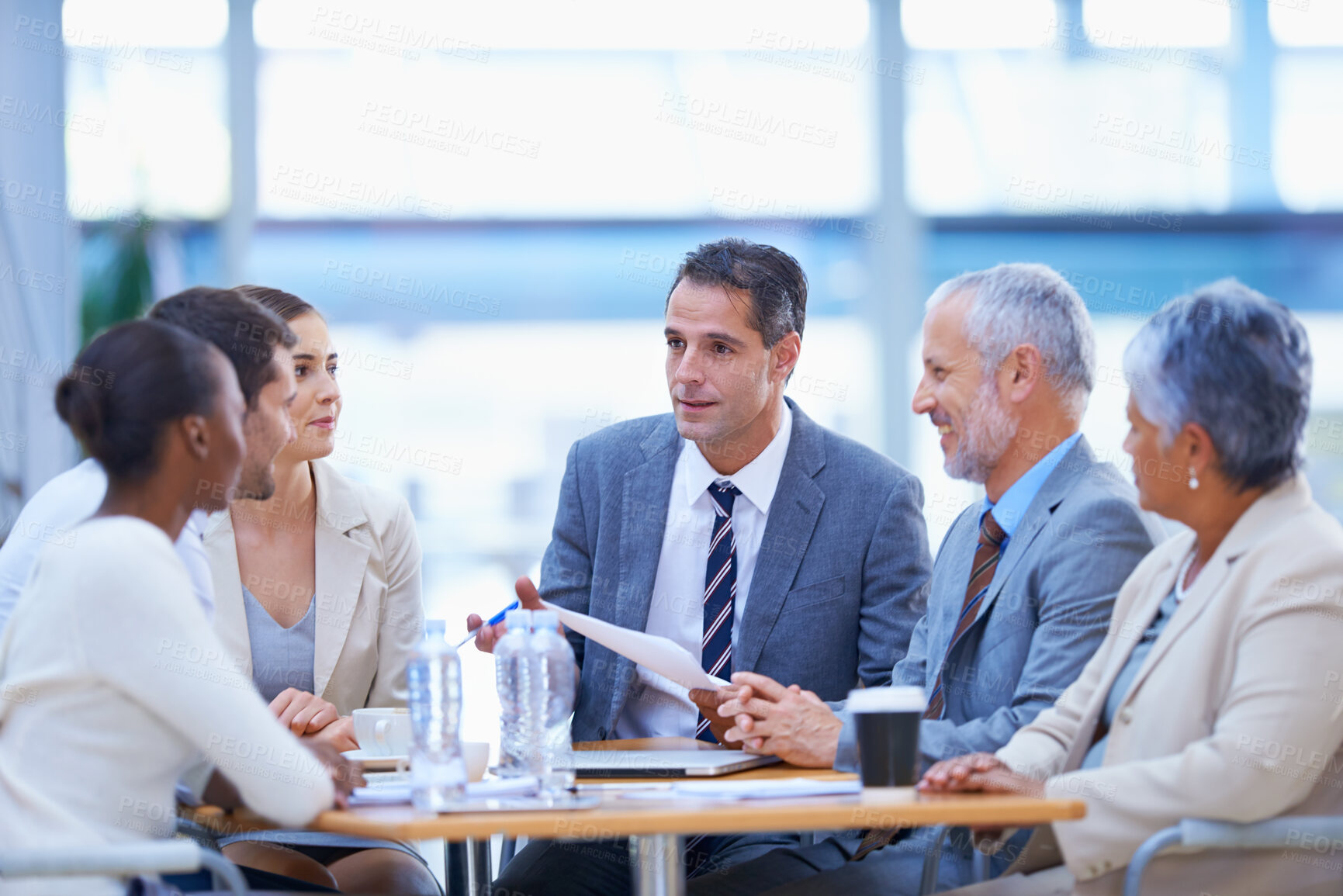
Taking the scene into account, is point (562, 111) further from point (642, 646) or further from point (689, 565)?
point (642, 646)

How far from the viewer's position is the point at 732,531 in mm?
2721

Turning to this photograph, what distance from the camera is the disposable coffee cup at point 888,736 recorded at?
5.40ft

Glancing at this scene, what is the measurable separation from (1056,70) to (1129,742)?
4619 mm

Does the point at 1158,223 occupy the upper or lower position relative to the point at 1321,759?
upper

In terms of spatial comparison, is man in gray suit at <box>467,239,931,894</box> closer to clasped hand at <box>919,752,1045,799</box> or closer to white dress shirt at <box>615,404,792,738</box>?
white dress shirt at <box>615,404,792,738</box>

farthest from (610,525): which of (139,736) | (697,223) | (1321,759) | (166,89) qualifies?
(166,89)

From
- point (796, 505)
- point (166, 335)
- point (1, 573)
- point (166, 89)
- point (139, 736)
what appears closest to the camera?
point (139, 736)

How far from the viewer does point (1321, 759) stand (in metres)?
1.61

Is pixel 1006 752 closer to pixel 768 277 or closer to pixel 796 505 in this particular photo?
pixel 796 505

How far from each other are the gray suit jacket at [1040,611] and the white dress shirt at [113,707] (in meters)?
0.91

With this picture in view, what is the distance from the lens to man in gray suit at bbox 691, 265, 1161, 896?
2.02 m

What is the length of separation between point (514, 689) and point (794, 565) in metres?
0.89

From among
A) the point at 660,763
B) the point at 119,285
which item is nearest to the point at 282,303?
the point at 660,763

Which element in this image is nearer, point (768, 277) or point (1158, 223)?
point (768, 277)
